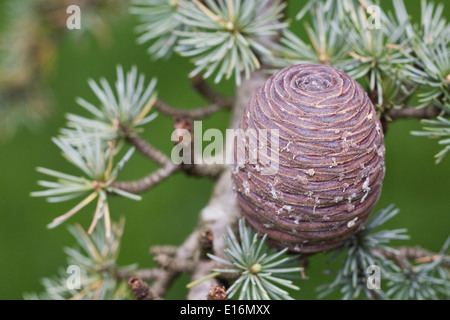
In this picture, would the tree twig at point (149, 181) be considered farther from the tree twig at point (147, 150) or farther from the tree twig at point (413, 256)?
the tree twig at point (413, 256)

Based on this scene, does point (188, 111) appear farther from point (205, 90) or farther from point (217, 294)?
point (217, 294)

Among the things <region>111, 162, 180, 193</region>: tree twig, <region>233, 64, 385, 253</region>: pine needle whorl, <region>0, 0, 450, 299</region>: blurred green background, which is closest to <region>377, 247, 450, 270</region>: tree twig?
<region>233, 64, 385, 253</region>: pine needle whorl

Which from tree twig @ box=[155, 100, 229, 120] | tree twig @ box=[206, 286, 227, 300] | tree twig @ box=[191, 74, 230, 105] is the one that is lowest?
tree twig @ box=[206, 286, 227, 300]

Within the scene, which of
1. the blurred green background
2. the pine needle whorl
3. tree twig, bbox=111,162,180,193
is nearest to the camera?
the pine needle whorl

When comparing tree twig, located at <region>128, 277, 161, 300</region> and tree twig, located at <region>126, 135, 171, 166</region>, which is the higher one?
tree twig, located at <region>126, 135, 171, 166</region>

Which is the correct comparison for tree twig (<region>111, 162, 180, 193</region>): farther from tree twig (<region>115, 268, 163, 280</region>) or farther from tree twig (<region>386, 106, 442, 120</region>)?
tree twig (<region>386, 106, 442, 120</region>)

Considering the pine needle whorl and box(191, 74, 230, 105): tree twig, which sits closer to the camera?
the pine needle whorl

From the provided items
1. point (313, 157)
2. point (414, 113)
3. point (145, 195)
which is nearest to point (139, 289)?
point (313, 157)
